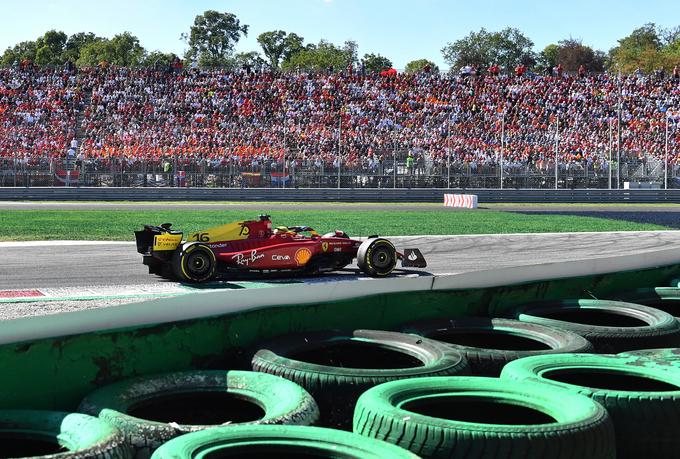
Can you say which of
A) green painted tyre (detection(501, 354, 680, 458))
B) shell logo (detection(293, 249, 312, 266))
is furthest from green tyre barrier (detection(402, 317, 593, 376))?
shell logo (detection(293, 249, 312, 266))

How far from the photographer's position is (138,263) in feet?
45.2

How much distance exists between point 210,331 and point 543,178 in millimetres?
38135

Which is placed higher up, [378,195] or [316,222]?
[378,195]

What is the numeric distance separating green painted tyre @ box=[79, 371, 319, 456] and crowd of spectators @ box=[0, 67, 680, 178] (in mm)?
36438

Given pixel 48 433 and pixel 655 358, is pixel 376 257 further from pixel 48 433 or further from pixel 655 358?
pixel 48 433

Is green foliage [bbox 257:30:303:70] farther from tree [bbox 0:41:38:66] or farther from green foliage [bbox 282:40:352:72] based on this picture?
tree [bbox 0:41:38:66]

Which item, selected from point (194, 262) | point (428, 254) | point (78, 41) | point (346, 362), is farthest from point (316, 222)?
point (78, 41)

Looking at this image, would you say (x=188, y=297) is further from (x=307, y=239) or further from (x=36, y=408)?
(x=307, y=239)

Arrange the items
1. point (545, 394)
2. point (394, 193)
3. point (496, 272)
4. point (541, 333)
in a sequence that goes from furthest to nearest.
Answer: point (394, 193), point (496, 272), point (541, 333), point (545, 394)

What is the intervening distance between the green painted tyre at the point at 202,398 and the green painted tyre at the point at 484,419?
1.04 ft

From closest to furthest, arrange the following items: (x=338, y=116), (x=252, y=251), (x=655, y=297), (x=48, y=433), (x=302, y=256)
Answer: (x=48, y=433) → (x=655, y=297) → (x=252, y=251) → (x=302, y=256) → (x=338, y=116)

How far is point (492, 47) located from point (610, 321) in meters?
129

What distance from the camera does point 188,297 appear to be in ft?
12.7

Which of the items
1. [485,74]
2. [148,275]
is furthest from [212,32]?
[148,275]
